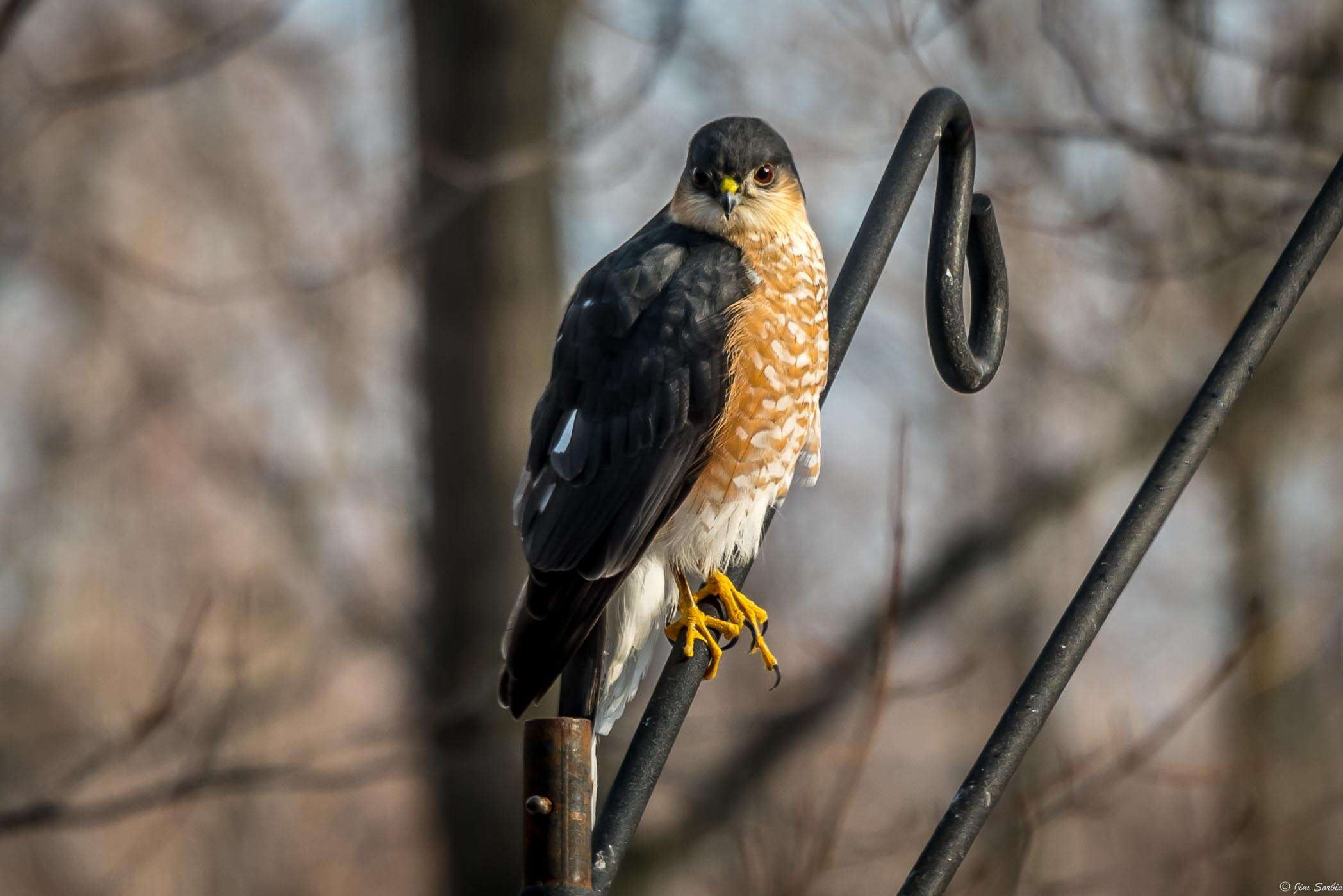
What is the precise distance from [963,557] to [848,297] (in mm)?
Answer: 3835

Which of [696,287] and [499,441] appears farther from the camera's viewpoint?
[499,441]

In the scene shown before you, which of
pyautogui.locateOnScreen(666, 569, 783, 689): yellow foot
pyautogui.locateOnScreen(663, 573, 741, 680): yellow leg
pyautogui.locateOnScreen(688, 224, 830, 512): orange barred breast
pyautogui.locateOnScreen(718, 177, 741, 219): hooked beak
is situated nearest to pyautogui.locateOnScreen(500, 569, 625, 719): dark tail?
pyautogui.locateOnScreen(663, 573, 741, 680): yellow leg

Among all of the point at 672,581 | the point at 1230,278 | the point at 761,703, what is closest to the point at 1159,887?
the point at 761,703

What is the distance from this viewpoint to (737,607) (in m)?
3.17

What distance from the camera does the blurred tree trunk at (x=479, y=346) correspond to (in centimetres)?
619

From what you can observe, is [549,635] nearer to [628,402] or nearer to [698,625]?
[698,625]

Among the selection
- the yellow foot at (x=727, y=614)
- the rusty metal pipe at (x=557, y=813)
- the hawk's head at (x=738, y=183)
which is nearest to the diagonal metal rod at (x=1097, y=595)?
the rusty metal pipe at (x=557, y=813)

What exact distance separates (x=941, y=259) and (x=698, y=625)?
2.91 feet

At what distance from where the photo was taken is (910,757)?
529 inches

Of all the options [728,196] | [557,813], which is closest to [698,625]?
[728,196]

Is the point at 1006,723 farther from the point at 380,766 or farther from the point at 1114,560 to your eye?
the point at 380,766

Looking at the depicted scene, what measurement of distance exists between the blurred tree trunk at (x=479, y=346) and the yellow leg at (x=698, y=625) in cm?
271

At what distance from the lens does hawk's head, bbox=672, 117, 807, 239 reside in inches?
131

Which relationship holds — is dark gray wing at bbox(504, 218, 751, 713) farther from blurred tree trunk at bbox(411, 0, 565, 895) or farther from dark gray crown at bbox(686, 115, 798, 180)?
blurred tree trunk at bbox(411, 0, 565, 895)
